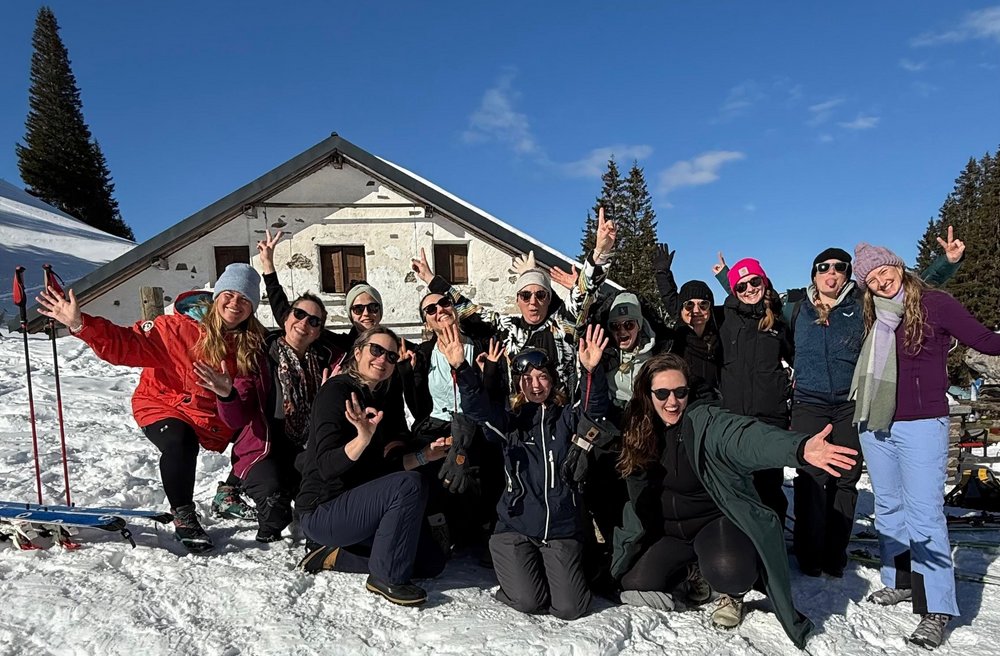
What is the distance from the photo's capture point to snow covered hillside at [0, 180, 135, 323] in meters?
20.5

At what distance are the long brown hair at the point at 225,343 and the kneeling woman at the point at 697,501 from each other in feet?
7.65

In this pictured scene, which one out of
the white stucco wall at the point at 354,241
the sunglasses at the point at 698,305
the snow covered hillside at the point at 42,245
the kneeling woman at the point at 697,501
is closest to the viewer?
the kneeling woman at the point at 697,501

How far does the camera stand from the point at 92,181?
3628 centimetres

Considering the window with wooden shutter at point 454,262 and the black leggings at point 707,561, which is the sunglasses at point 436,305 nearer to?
the black leggings at point 707,561

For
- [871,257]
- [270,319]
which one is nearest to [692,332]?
[871,257]

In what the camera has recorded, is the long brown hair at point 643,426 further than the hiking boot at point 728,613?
Yes

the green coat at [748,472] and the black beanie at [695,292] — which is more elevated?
the black beanie at [695,292]

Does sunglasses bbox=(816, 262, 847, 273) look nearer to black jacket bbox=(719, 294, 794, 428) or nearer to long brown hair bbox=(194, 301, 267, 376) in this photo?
black jacket bbox=(719, 294, 794, 428)

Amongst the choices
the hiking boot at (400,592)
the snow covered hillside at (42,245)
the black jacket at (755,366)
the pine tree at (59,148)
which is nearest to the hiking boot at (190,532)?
the hiking boot at (400,592)

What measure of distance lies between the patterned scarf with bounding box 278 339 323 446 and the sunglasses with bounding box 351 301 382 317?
0.62 meters

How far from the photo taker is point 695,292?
3830 mm

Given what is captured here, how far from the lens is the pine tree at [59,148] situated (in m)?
34.7

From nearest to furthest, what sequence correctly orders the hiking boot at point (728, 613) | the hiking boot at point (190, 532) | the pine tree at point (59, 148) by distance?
the hiking boot at point (728, 613) < the hiking boot at point (190, 532) < the pine tree at point (59, 148)

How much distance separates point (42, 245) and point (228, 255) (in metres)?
18.9
